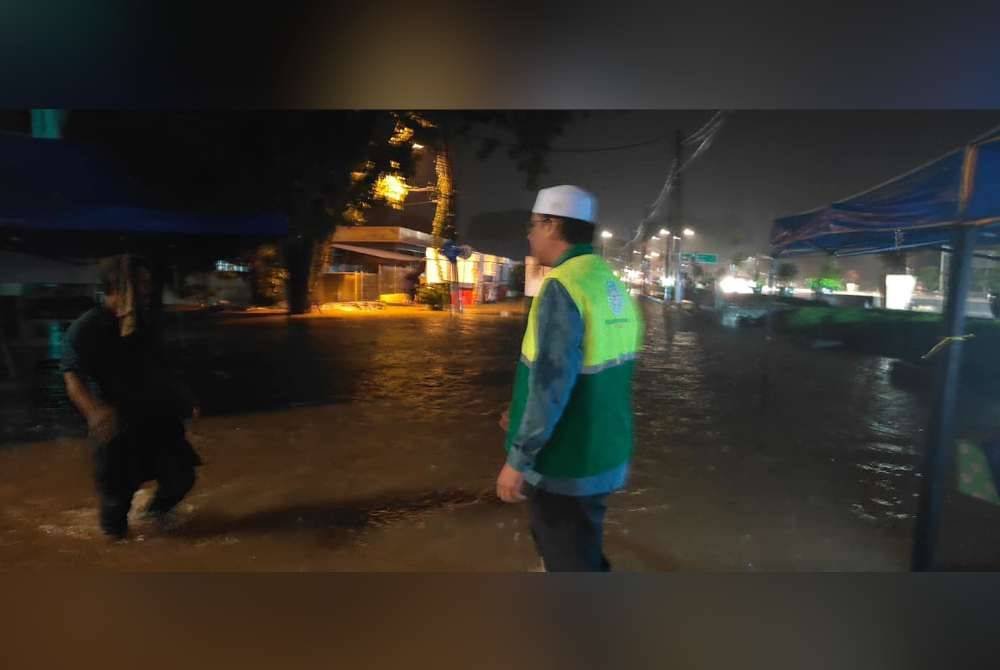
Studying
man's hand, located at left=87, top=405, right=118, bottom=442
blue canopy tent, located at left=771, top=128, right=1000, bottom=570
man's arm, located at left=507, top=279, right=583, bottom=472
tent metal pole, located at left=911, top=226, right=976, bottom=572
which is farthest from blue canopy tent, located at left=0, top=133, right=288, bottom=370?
tent metal pole, located at left=911, top=226, right=976, bottom=572

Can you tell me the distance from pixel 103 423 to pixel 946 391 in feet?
13.7

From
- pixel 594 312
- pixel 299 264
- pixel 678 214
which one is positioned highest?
pixel 678 214

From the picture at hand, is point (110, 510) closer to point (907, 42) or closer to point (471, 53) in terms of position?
point (471, 53)

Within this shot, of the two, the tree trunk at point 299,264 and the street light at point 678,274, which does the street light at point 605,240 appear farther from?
the tree trunk at point 299,264

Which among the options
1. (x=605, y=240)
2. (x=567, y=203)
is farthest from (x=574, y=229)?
(x=605, y=240)

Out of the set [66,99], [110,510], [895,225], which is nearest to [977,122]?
[895,225]

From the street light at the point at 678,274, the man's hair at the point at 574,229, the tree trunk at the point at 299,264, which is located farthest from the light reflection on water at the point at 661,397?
the man's hair at the point at 574,229

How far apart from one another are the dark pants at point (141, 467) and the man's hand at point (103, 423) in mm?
36

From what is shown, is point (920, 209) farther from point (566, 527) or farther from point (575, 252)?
point (566, 527)

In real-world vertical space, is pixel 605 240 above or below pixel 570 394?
above

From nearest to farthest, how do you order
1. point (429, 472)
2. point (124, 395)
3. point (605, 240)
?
1. point (605, 240)
2. point (124, 395)
3. point (429, 472)

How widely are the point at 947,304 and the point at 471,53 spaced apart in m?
2.56

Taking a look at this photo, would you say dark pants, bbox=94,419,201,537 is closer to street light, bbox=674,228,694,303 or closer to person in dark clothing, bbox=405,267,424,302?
person in dark clothing, bbox=405,267,424,302

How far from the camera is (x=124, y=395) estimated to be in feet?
11.7
